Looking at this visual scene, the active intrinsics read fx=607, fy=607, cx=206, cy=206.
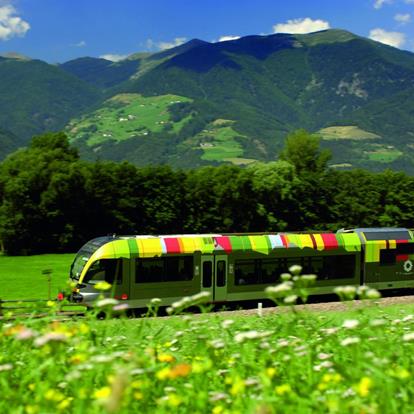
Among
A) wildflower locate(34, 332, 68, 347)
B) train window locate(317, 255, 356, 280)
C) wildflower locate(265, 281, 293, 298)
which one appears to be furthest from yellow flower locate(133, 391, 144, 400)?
train window locate(317, 255, 356, 280)

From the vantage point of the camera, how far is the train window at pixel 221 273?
89.2ft

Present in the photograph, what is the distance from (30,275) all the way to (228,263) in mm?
32422

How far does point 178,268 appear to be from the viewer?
2647 cm

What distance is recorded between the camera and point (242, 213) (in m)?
83.2

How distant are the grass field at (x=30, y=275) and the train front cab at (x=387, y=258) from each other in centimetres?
1898

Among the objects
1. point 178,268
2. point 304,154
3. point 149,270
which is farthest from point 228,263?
point 304,154

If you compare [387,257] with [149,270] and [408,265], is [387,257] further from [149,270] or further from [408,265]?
[149,270]

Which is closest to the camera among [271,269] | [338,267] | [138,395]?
[138,395]

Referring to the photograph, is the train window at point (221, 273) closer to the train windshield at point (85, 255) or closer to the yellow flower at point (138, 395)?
the train windshield at point (85, 255)

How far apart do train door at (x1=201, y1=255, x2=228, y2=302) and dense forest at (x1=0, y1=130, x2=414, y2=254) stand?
48965 millimetres

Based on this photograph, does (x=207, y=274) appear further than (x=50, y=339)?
Yes

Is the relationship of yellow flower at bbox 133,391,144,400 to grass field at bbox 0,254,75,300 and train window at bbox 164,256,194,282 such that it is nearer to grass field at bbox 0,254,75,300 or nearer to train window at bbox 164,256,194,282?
train window at bbox 164,256,194,282

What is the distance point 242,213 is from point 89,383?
3082 inches

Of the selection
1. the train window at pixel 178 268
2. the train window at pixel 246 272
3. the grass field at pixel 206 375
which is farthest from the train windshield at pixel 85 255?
the grass field at pixel 206 375
